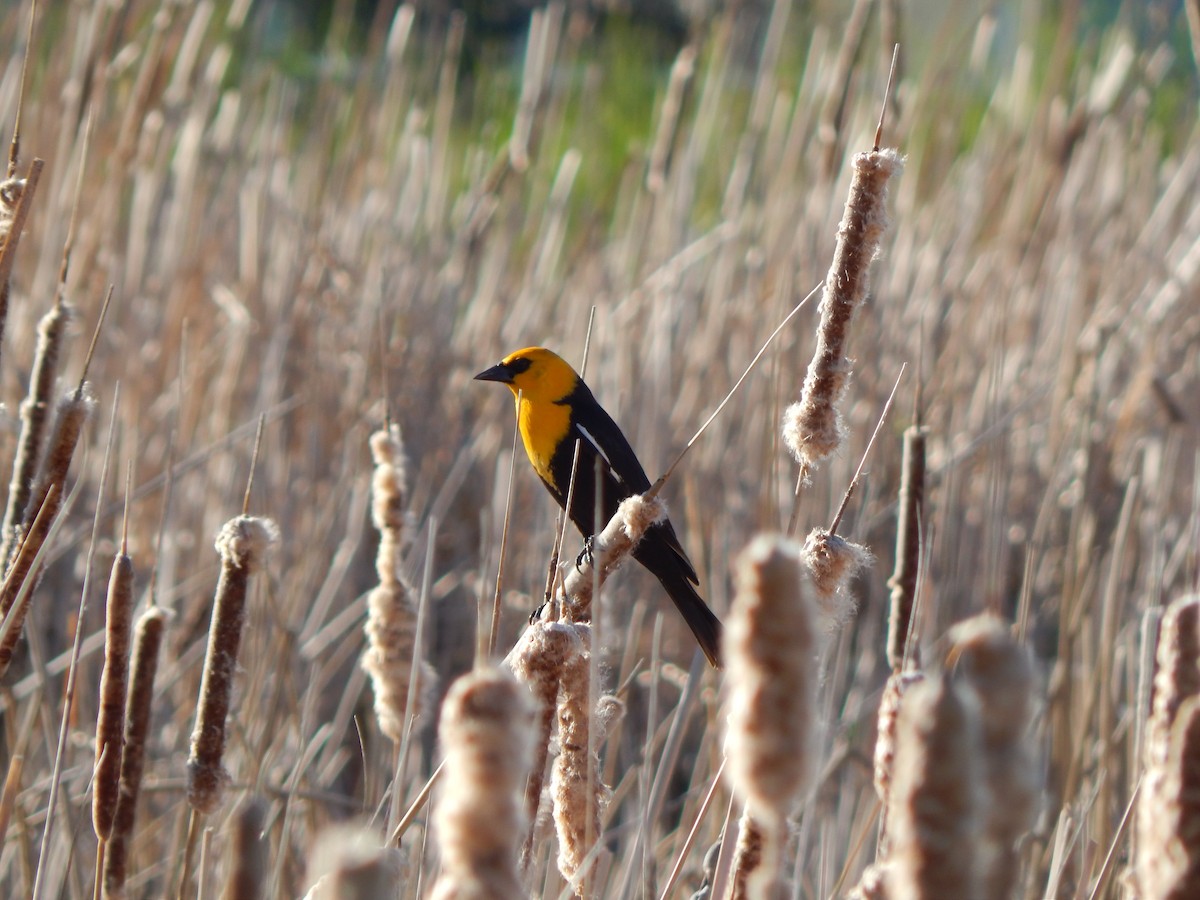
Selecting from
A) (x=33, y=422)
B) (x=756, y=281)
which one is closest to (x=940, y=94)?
(x=756, y=281)

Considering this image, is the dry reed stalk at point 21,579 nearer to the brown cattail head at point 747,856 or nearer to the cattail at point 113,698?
the cattail at point 113,698

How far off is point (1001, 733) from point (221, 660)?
24.8 inches

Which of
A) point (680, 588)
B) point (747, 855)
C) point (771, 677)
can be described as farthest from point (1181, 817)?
point (680, 588)

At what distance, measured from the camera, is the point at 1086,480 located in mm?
2082

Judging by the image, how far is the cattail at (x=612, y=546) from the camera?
1.05 meters

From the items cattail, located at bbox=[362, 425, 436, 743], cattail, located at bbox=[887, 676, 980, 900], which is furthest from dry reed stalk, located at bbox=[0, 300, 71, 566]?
cattail, located at bbox=[887, 676, 980, 900]

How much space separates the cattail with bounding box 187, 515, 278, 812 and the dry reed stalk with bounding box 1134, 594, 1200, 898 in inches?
24.9

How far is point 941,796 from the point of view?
1.57ft

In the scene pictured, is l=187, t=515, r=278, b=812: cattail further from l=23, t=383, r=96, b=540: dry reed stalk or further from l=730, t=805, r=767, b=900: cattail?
l=730, t=805, r=767, b=900: cattail

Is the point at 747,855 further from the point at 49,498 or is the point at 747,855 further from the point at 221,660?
the point at 49,498

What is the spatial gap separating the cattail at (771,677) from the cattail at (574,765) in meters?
0.44

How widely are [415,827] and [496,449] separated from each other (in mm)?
1512

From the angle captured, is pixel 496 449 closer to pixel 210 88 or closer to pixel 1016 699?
pixel 210 88

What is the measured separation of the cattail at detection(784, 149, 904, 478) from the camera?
0.92m
